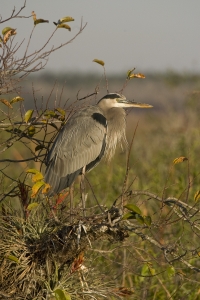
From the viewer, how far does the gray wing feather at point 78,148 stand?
5.03m

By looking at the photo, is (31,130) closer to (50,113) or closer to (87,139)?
(50,113)

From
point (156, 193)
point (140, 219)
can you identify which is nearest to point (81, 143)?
point (156, 193)

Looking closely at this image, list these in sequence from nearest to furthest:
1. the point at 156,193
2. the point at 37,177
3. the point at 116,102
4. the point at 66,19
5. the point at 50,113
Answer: the point at 37,177, the point at 66,19, the point at 50,113, the point at 116,102, the point at 156,193

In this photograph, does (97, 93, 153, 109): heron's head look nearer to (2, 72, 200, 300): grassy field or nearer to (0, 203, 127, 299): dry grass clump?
(2, 72, 200, 300): grassy field

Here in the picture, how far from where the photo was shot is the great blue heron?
5039 mm

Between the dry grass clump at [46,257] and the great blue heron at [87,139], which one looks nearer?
the dry grass clump at [46,257]

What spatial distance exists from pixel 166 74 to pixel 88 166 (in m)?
7.84

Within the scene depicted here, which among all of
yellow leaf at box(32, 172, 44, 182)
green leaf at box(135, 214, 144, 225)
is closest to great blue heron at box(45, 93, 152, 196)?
yellow leaf at box(32, 172, 44, 182)

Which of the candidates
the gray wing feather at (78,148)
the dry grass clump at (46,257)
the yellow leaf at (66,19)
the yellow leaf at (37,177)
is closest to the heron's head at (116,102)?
the gray wing feather at (78,148)

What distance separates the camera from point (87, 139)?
5344 millimetres

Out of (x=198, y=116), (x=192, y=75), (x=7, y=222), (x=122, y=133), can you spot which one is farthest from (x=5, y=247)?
(x=192, y=75)

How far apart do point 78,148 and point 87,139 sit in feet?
0.40

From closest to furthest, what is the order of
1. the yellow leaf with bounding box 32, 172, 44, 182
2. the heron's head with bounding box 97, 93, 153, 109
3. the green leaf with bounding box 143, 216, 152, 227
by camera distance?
the green leaf with bounding box 143, 216, 152, 227 < the yellow leaf with bounding box 32, 172, 44, 182 < the heron's head with bounding box 97, 93, 153, 109

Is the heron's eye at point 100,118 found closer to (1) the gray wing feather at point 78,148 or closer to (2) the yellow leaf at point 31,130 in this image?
(1) the gray wing feather at point 78,148
